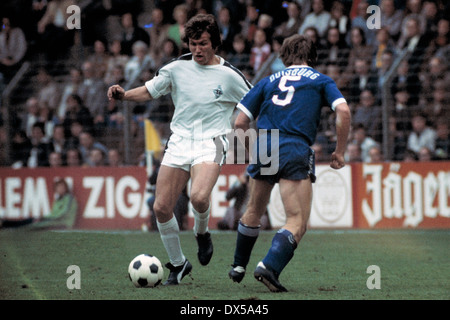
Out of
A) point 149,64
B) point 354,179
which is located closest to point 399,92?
point 354,179

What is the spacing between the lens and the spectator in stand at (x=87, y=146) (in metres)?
14.5

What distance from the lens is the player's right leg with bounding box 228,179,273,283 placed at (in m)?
6.61

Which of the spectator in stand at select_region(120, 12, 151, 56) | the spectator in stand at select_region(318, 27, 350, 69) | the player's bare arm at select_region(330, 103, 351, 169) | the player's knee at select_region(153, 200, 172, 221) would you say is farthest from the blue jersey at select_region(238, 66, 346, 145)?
the spectator in stand at select_region(120, 12, 151, 56)

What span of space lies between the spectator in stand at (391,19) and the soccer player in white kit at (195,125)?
7.53 m

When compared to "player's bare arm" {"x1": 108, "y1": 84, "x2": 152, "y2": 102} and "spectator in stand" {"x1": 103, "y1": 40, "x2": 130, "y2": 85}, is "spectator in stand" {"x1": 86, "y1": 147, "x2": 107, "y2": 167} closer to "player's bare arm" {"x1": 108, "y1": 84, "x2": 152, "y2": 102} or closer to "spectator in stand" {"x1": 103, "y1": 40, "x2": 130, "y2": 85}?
"spectator in stand" {"x1": 103, "y1": 40, "x2": 130, "y2": 85}

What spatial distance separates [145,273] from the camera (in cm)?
682

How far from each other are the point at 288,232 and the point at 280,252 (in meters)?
0.18

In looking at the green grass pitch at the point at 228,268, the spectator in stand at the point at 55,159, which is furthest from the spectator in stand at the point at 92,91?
the green grass pitch at the point at 228,268

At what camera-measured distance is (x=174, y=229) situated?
23.7 feet

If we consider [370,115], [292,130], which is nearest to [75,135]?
[370,115]

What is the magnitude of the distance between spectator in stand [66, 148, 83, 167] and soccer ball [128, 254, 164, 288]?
773 centimetres

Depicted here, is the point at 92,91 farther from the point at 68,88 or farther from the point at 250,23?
the point at 250,23

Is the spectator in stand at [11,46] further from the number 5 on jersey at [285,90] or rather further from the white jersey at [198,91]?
the number 5 on jersey at [285,90]

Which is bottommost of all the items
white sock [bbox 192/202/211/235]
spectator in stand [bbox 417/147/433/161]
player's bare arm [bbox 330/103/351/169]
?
white sock [bbox 192/202/211/235]
